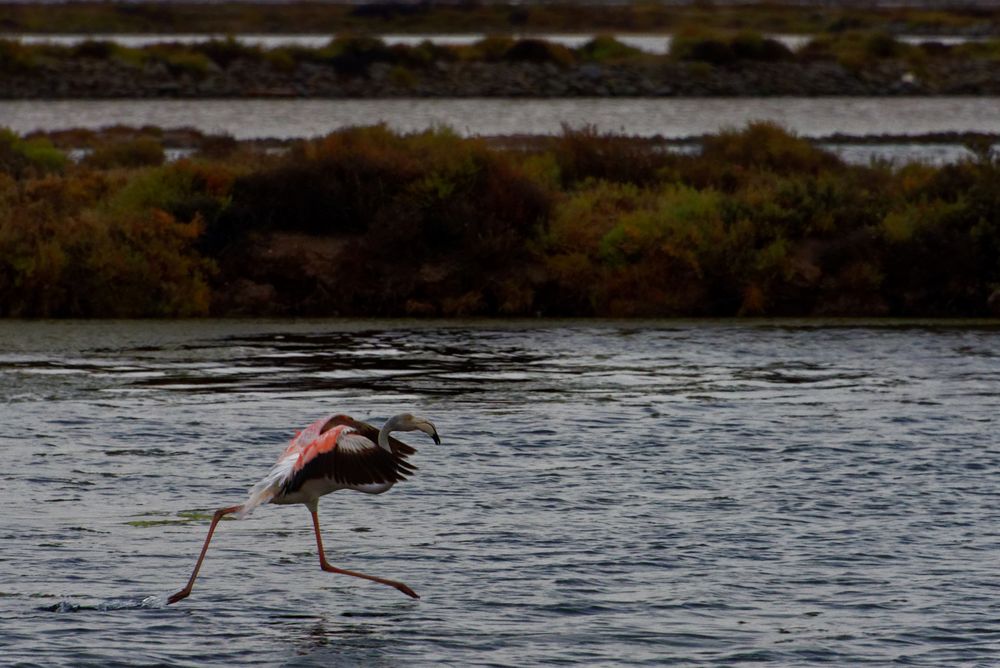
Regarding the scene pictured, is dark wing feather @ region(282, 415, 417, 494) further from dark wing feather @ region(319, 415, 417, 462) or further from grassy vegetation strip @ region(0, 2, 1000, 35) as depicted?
grassy vegetation strip @ region(0, 2, 1000, 35)

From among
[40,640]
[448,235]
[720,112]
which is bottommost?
[40,640]

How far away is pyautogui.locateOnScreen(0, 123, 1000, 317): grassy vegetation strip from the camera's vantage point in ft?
74.6

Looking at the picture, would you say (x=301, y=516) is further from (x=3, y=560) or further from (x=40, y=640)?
(x=40, y=640)

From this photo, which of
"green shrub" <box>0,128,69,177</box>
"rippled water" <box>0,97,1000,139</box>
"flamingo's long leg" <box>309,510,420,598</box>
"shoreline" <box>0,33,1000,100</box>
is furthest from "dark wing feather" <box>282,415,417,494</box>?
"shoreline" <box>0,33,1000,100</box>

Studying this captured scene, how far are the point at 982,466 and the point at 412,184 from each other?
39.4 ft

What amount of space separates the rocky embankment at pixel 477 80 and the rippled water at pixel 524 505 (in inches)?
2523

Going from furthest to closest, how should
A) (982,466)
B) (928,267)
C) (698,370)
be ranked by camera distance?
(928,267), (698,370), (982,466)

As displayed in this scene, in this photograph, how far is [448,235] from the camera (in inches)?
936

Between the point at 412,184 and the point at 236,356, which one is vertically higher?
the point at 412,184

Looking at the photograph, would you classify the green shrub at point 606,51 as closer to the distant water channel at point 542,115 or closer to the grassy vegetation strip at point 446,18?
the distant water channel at point 542,115

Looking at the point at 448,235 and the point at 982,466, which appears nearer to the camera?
the point at 982,466

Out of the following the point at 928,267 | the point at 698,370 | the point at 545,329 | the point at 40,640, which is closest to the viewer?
the point at 40,640

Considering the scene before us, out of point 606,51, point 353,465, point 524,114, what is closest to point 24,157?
point 353,465

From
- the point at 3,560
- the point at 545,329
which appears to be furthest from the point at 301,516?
the point at 545,329
